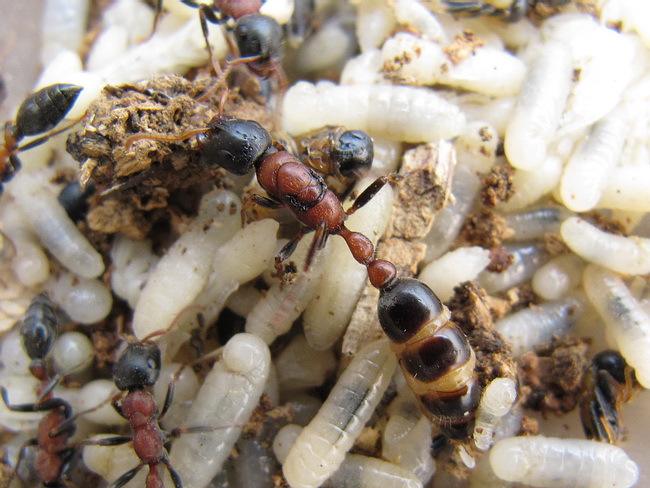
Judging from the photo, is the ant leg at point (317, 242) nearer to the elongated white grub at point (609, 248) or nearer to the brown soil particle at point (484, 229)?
the brown soil particle at point (484, 229)

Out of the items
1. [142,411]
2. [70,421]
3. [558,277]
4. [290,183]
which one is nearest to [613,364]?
[558,277]

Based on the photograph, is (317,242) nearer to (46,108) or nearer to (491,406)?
(491,406)

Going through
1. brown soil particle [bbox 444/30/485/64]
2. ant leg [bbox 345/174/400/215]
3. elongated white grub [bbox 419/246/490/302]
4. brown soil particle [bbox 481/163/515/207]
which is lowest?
elongated white grub [bbox 419/246/490/302]

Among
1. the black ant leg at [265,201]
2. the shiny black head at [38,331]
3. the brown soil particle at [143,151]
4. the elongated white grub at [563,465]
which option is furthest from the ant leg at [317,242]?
the shiny black head at [38,331]

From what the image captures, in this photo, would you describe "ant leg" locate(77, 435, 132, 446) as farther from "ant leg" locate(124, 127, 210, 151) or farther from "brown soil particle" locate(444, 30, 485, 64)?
"brown soil particle" locate(444, 30, 485, 64)

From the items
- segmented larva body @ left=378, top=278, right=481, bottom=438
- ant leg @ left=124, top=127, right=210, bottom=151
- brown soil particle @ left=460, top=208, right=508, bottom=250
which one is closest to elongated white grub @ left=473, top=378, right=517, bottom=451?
segmented larva body @ left=378, top=278, right=481, bottom=438

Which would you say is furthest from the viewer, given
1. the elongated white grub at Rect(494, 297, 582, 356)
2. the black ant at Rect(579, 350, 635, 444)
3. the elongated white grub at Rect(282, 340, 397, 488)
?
the elongated white grub at Rect(494, 297, 582, 356)
